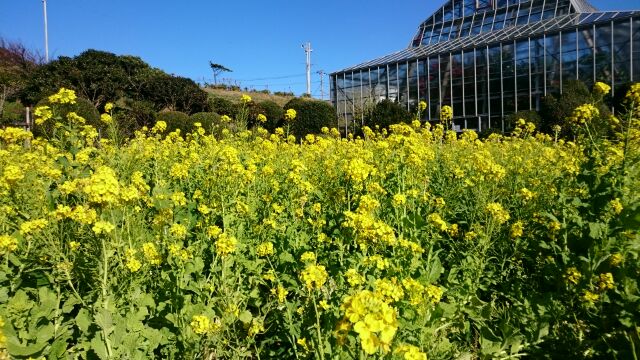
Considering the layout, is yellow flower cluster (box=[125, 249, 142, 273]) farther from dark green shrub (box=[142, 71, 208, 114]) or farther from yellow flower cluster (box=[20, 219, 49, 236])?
dark green shrub (box=[142, 71, 208, 114])

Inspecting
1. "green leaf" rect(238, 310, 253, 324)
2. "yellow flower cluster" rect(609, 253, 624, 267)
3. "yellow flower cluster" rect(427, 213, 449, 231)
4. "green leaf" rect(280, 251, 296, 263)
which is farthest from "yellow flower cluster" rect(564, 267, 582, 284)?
"green leaf" rect(238, 310, 253, 324)

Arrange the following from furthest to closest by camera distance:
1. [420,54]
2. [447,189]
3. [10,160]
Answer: [420,54], [10,160], [447,189]

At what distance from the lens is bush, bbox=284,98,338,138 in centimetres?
1792

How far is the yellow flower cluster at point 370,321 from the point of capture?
3.61ft

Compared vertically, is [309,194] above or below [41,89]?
below

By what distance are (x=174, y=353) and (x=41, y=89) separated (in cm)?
2394

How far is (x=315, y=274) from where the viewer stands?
5.07 ft

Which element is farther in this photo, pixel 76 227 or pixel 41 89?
pixel 41 89

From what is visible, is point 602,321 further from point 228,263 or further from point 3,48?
point 3,48

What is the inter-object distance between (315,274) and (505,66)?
72.5ft

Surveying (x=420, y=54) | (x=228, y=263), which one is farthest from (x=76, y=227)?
(x=420, y=54)

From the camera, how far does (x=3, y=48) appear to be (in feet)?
85.1

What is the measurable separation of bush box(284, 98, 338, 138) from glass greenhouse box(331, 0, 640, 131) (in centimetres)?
148

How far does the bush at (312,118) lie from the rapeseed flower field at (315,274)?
14.7m
